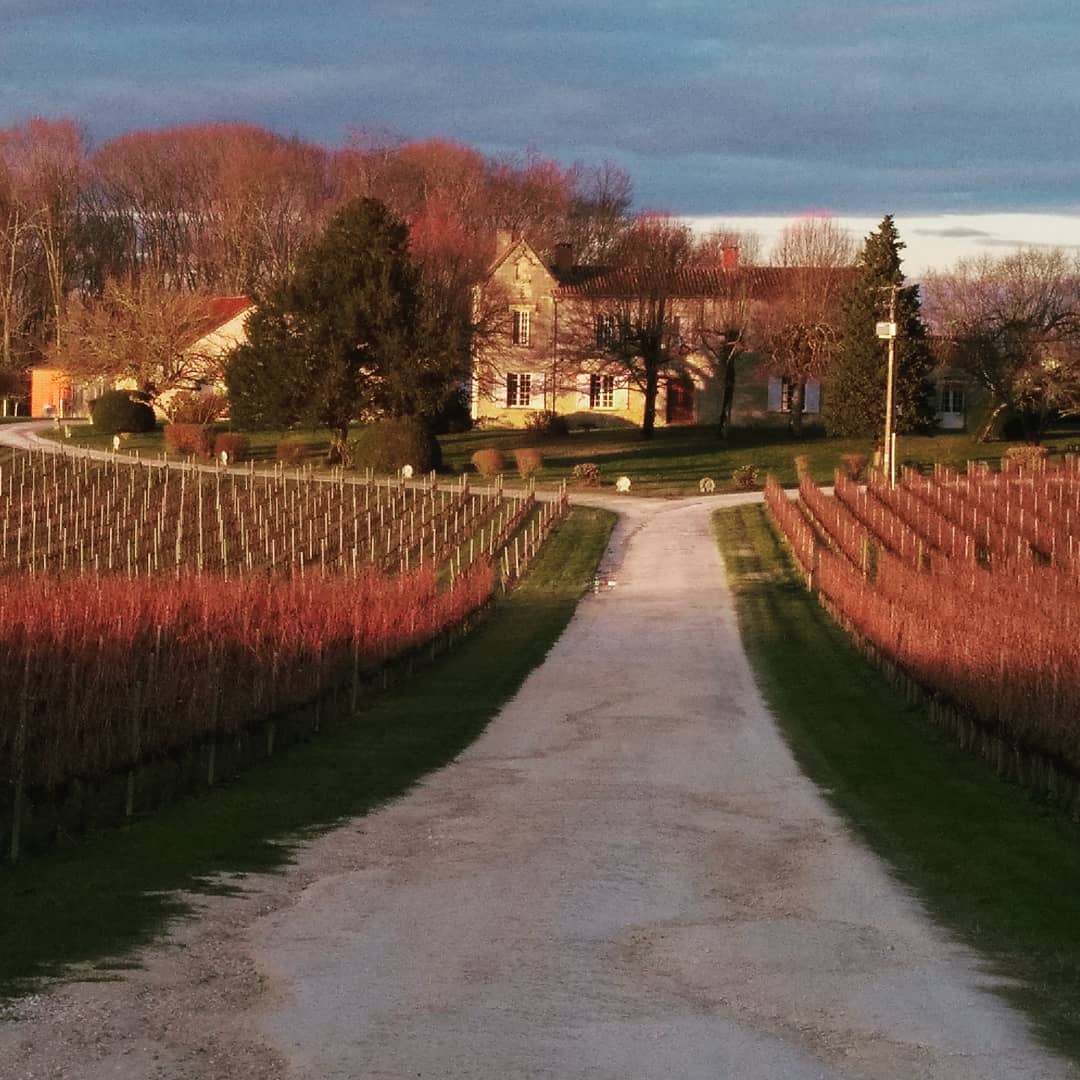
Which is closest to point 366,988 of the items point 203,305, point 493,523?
point 493,523

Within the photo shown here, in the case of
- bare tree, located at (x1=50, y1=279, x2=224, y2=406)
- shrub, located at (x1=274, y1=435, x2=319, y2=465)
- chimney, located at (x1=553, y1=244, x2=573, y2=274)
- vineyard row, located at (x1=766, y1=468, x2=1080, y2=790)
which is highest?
chimney, located at (x1=553, y1=244, x2=573, y2=274)

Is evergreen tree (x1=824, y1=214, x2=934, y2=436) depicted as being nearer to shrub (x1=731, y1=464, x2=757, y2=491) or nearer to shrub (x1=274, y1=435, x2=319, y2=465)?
shrub (x1=731, y1=464, x2=757, y2=491)

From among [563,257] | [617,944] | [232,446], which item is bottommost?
[617,944]

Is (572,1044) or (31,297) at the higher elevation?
(31,297)

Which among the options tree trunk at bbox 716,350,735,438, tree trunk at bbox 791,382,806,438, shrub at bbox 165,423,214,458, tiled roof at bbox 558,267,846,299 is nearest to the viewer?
shrub at bbox 165,423,214,458

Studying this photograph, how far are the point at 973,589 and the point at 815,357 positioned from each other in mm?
49897

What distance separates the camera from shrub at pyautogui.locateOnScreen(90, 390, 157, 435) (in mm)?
77625

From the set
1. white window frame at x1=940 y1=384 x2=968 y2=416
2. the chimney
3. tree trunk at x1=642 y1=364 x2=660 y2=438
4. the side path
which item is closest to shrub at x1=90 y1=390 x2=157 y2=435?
the chimney

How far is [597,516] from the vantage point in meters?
51.8

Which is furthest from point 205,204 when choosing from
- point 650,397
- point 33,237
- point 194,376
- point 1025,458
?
point 1025,458

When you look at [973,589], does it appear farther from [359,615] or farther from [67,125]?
[67,125]

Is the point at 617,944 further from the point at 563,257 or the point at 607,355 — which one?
the point at 563,257

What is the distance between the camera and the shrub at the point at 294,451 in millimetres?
67625

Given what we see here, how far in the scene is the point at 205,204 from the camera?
11488 cm
